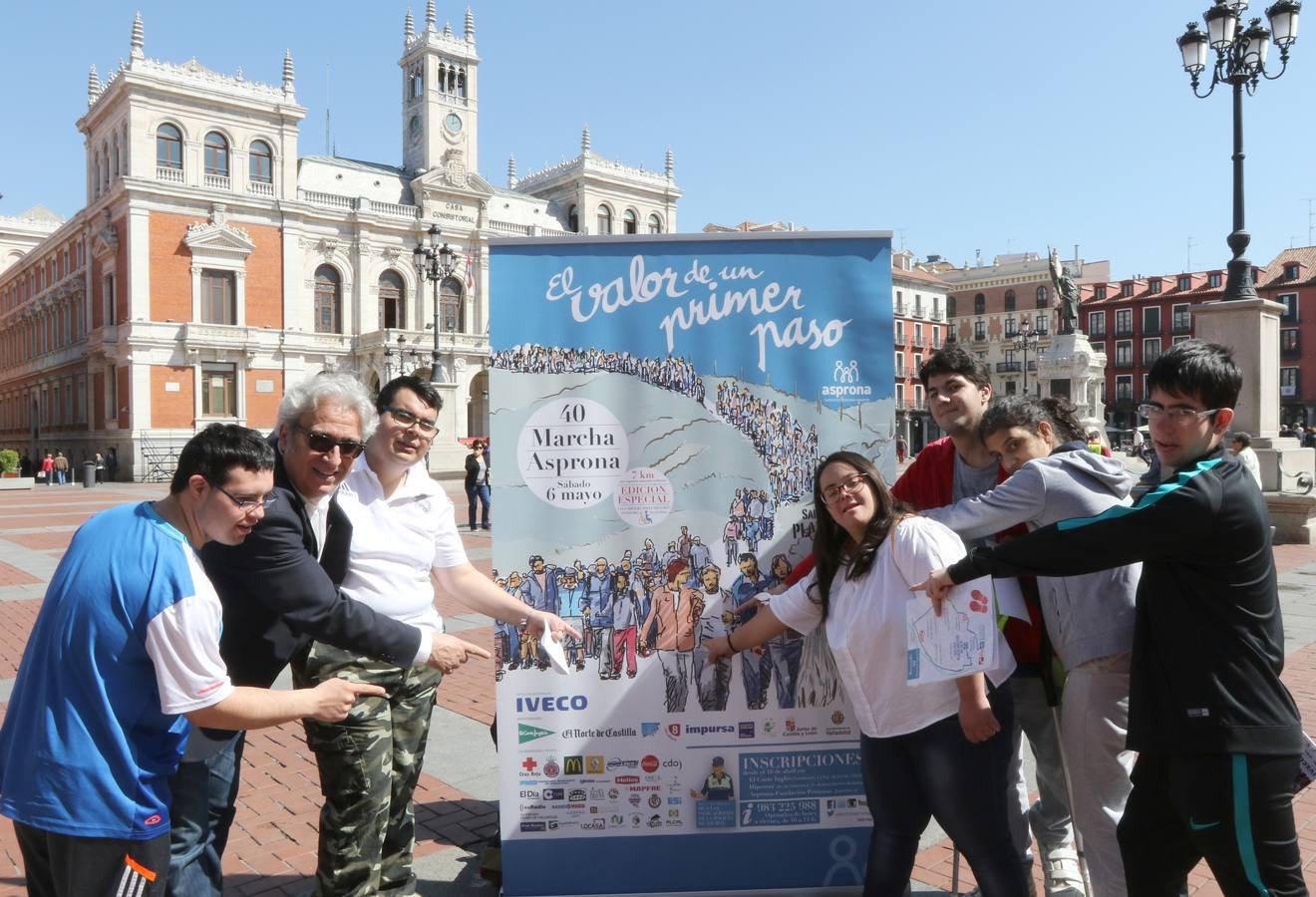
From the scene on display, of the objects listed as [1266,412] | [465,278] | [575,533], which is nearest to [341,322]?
[465,278]

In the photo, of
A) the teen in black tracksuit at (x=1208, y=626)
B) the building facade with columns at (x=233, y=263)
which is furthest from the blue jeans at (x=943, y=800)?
the building facade with columns at (x=233, y=263)

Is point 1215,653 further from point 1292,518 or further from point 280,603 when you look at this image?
point 1292,518

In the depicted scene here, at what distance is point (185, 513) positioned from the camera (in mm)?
2000

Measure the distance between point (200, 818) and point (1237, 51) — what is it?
13.1m

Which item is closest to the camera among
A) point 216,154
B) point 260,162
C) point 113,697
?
point 113,697

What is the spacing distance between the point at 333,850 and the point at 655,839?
1.06 metres

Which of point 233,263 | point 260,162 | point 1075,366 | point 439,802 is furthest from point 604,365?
point 260,162

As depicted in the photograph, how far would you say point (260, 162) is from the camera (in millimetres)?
38281

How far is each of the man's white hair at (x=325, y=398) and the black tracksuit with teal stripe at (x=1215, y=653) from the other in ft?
5.93

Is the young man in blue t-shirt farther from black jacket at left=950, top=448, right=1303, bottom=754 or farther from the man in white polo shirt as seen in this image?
black jacket at left=950, top=448, right=1303, bottom=754

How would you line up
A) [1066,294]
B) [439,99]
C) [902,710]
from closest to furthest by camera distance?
[902,710], [1066,294], [439,99]

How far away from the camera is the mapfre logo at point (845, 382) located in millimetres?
3078

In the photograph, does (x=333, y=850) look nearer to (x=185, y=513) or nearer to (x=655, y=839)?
(x=655, y=839)

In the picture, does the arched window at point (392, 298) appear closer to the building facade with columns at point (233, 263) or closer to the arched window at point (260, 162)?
the building facade with columns at point (233, 263)
